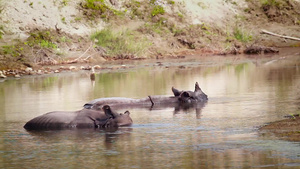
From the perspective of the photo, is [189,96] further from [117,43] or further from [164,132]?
[117,43]

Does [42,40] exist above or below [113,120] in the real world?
above

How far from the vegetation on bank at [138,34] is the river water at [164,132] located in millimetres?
10859

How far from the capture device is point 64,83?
2344 centimetres

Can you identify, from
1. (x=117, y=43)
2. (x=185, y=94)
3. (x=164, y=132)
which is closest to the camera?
(x=164, y=132)

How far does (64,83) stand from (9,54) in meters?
9.45

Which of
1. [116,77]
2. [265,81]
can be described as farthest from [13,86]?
[265,81]

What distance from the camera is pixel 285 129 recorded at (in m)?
10.4

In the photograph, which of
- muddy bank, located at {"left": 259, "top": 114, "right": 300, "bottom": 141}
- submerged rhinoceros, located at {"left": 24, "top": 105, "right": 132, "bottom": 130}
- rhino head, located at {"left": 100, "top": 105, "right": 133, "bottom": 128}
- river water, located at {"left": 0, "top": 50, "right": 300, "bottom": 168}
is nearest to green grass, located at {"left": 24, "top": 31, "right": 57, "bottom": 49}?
river water, located at {"left": 0, "top": 50, "right": 300, "bottom": 168}

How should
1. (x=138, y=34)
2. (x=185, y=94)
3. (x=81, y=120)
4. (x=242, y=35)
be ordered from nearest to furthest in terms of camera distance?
(x=81, y=120)
(x=185, y=94)
(x=138, y=34)
(x=242, y=35)

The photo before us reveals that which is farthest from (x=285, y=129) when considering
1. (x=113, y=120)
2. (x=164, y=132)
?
(x=113, y=120)

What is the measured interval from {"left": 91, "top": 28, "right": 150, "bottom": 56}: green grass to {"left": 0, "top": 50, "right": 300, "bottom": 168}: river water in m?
14.4

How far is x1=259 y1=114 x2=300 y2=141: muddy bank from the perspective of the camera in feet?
32.2

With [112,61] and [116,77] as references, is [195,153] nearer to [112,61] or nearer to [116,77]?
[116,77]

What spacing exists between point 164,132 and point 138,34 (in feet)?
92.8
